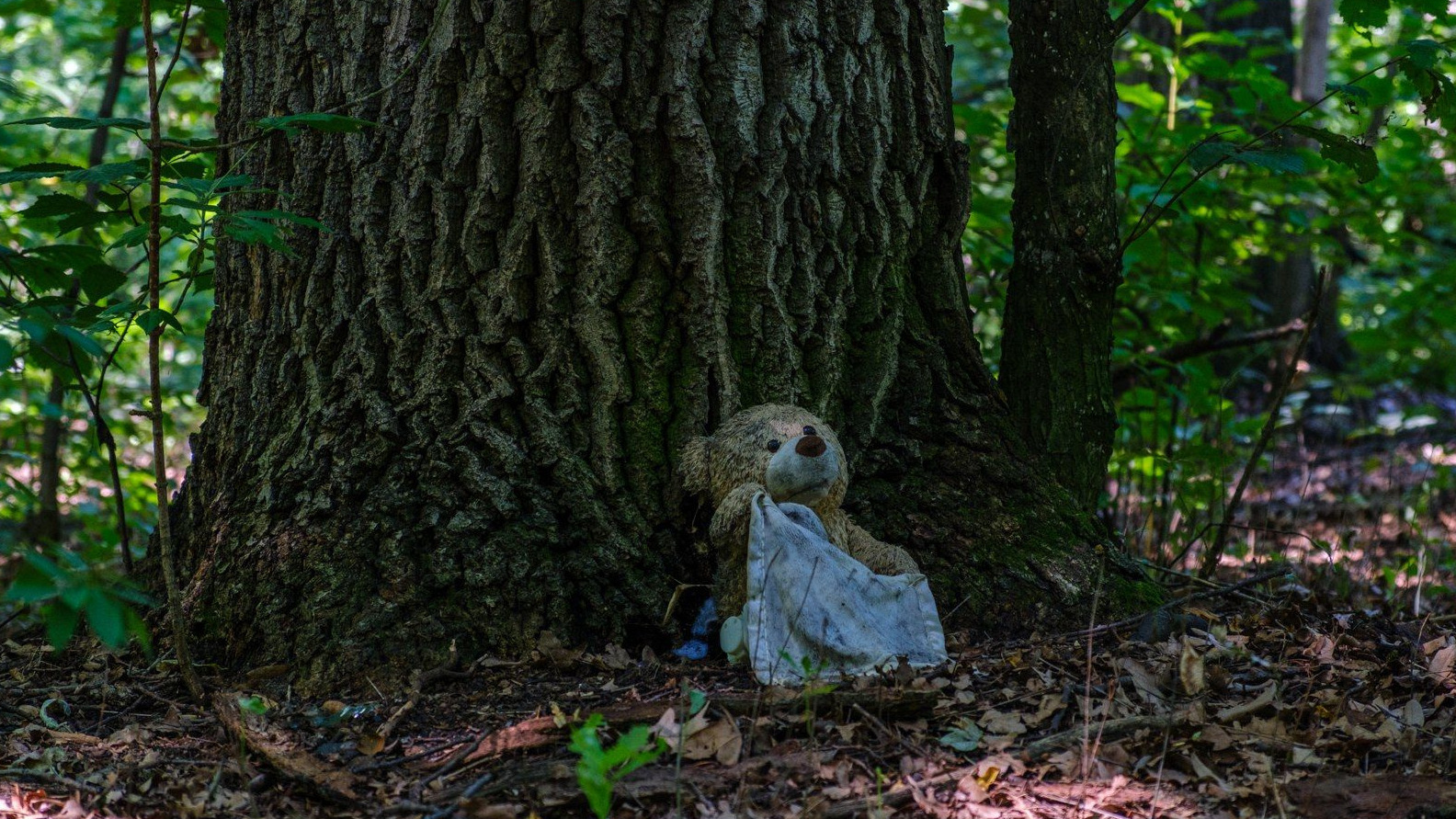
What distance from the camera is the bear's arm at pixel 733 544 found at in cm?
263

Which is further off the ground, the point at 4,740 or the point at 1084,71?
the point at 1084,71

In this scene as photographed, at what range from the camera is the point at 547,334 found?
111 inches

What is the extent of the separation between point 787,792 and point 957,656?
76cm

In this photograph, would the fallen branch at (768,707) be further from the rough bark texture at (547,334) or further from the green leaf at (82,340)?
the green leaf at (82,340)

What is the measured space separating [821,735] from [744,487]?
68 centimetres

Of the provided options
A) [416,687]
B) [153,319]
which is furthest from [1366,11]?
[153,319]

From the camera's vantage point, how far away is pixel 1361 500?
6.61 metres

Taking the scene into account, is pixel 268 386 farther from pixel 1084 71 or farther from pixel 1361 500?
pixel 1361 500

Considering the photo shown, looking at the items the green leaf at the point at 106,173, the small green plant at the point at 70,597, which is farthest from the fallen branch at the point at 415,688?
the green leaf at the point at 106,173

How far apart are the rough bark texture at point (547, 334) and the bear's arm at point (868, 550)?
142 mm

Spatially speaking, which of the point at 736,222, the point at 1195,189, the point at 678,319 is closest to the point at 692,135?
the point at 736,222

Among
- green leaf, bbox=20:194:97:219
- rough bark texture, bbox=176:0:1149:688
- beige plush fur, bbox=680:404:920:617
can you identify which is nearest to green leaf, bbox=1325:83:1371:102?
rough bark texture, bbox=176:0:1149:688

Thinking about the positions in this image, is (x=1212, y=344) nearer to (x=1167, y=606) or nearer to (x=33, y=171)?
(x=1167, y=606)

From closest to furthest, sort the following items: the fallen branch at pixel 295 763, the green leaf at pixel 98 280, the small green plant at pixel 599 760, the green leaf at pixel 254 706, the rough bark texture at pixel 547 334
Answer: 1. the small green plant at pixel 599 760
2. the fallen branch at pixel 295 763
3. the green leaf at pixel 254 706
4. the rough bark texture at pixel 547 334
5. the green leaf at pixel 98 280
